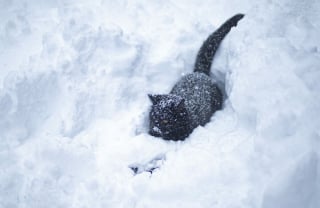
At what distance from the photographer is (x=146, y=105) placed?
3.48m

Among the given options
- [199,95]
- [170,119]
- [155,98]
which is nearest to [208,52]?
[199,95]

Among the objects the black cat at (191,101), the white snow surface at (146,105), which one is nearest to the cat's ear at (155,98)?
the black cat at (191,101)

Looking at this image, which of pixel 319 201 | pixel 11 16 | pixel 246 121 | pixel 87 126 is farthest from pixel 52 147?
pixel 11 16

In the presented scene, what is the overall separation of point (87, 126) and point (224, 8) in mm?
2892

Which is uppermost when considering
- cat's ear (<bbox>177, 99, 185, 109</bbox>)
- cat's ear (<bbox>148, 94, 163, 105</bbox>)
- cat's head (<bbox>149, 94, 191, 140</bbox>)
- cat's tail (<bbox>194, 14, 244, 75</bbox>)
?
cat's tail (<bbox>194, 14, 244, 75</bbox>)

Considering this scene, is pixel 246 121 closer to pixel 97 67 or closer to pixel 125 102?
pixel 125 102

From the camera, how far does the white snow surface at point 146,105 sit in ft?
7.50

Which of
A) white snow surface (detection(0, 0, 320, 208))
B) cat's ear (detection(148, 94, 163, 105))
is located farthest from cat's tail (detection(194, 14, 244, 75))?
cat's ear (detection(148, 94, 163, 105))

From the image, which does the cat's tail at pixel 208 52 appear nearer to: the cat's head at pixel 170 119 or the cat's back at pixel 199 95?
the cat's back at pixel 199 95

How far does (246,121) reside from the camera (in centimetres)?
275

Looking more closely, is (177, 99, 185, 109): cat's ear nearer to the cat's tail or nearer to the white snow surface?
the white snow surface

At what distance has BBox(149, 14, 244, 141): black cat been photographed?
3.07 meters

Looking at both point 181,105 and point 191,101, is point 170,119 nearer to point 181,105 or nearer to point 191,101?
point 181,105

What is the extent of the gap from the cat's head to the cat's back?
7.2 inches
